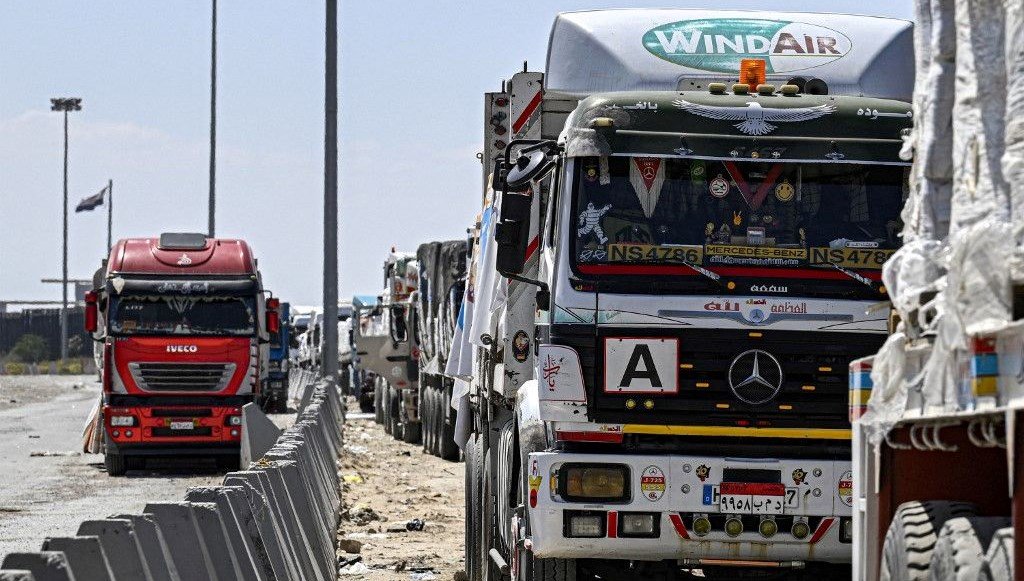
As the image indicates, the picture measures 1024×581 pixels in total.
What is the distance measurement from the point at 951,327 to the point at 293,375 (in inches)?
2739

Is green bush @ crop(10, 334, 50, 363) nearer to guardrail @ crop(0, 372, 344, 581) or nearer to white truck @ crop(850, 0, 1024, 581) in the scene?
guardrail @ crop(0, 372, 344, 581)

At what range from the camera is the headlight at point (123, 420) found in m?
24.5

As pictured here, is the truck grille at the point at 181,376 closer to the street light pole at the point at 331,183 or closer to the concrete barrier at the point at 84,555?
the street light pole at the point at 331,183

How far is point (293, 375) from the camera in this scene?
7394 cm

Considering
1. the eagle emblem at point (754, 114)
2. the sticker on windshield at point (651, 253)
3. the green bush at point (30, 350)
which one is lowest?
the green bush at point (30, 350)

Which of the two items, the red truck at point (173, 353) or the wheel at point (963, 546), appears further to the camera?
the red truck at point (173, 353)

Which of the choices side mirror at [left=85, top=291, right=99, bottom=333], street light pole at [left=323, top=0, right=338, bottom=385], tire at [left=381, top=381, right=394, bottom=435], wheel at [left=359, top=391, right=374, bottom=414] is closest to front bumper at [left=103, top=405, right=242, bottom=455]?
side mirror at [left=85, top=291, right=99, bottom=333]

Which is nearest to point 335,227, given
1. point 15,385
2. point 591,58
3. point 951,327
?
point 591,58

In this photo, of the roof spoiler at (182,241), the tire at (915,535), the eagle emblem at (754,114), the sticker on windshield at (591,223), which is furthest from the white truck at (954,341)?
the roof spoiler at (182,241)

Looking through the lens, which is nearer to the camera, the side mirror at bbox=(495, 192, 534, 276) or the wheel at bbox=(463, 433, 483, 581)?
the side mirror at bbox=(495, 192, 534, 276)

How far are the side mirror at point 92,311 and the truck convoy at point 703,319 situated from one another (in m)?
16.6

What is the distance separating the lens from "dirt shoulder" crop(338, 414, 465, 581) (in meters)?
14.1

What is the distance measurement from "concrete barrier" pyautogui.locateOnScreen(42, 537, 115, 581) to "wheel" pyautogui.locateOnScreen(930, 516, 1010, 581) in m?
2.53

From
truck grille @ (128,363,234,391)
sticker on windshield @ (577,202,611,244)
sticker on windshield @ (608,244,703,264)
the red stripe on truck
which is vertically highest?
the red stripe on truck
